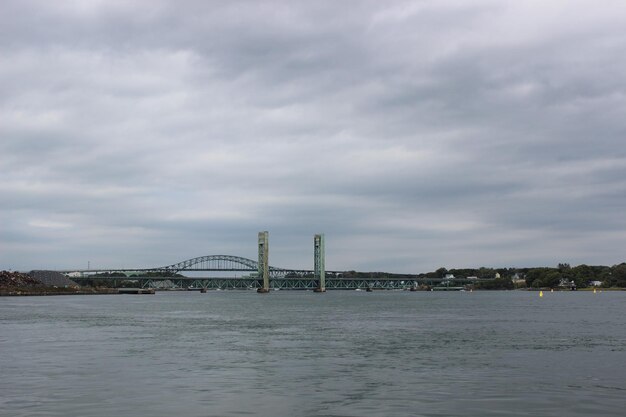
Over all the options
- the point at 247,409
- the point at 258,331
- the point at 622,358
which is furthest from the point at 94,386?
the point at 258,331

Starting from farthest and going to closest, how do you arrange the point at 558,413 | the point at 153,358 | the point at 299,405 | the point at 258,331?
the point at 258,331
the point at 153,358
the point at 299,405
the point at 558,413

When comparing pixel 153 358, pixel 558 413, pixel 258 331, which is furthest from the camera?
pixel 258 331

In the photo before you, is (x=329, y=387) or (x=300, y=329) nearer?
(x=329, y=387)

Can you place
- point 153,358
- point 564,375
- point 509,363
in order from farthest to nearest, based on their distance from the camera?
point 153,358
point 509,363
point 564,375

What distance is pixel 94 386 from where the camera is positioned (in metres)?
27.3

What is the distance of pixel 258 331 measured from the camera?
57875 mm

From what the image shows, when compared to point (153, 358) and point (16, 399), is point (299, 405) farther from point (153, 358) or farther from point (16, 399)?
point (153, 358)

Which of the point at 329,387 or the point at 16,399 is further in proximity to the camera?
the point at 329,387

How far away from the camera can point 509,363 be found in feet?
113

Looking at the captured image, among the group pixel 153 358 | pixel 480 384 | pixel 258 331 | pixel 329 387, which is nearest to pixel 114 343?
pixel 153 358

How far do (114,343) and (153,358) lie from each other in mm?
10529

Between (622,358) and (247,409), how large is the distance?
75.1 feet

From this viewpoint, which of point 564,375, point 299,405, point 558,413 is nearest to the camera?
point 558,413

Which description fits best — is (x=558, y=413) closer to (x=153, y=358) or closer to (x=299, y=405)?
(x=299, y=405)
